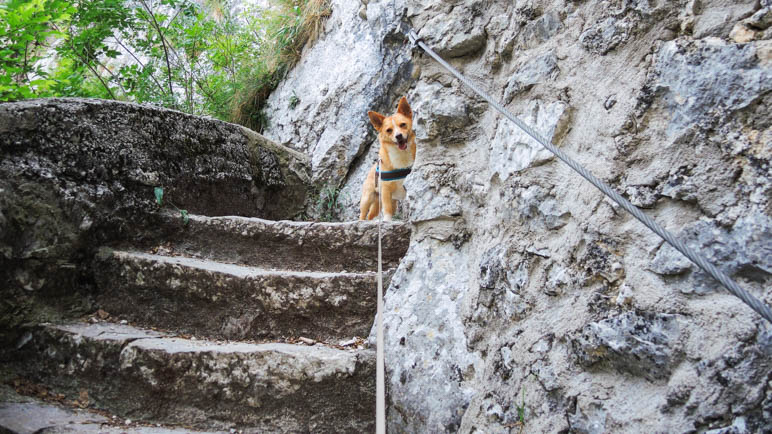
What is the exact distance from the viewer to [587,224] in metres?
1.19

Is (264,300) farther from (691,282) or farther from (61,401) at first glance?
(691,282)

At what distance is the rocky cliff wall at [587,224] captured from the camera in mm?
876

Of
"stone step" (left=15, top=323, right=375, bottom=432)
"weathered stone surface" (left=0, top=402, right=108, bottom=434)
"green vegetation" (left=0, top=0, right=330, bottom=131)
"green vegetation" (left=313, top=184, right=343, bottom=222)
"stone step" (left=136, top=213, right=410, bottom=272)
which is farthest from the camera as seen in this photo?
"green vegetation" (left=313, top=184, right=343, bottom=222)

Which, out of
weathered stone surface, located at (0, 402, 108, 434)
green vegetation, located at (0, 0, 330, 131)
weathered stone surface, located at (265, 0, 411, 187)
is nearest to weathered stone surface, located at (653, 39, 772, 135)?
weathered stone surface, located at (0, 402, 108, 434)

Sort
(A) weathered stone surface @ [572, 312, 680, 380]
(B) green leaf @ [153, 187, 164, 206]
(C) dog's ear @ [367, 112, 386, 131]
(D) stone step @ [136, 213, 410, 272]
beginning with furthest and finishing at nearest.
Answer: (C) dog's ear @ [367, 112, 386, 131]
(B) green leaf @ [153, 187, 164, 206]
(D) stone step @ [136, 213, 410, 272]
(A) weathered stone surface @ [572, 312, 680, 380]

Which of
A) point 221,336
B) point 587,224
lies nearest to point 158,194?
point 221,336

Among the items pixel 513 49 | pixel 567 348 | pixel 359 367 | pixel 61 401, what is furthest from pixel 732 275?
pixel 61 401

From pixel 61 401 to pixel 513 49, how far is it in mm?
2412

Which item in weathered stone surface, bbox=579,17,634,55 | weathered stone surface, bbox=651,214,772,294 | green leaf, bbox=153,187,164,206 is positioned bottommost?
weathered stone surface, bbox=651,214,772,294

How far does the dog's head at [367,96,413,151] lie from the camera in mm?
3323

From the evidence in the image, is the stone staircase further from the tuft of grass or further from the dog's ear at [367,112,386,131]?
the tuft of grass

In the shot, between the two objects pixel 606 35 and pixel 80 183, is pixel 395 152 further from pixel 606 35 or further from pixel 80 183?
pixel 606 35

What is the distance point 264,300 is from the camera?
2279 millimetres

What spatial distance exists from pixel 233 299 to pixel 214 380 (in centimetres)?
49
